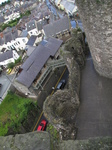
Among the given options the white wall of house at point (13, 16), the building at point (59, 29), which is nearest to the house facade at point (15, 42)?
the building at point (59, 29)

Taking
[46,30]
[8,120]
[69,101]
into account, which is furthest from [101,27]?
[46,30]

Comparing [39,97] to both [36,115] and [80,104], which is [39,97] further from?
[80,104]

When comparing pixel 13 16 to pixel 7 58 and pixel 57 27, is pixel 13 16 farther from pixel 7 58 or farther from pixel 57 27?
pixel 57 27

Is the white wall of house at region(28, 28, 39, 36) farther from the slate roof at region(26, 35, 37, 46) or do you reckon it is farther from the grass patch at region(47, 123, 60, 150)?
the grass patch at region(47, 123, 60, 150)

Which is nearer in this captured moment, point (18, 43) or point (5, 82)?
point (5, 82)

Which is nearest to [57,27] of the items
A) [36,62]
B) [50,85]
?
[36,62]

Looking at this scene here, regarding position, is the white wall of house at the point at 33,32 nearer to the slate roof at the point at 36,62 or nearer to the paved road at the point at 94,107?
the slate roof at the point at 36,62
